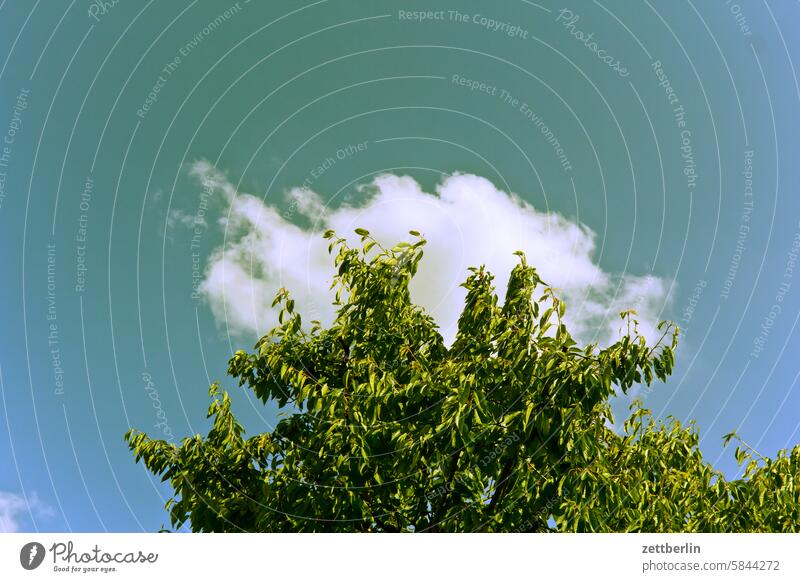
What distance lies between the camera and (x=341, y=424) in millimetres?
7359

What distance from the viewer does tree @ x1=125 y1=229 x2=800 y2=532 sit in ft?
22.5

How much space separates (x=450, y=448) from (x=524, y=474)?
0.79 metres
